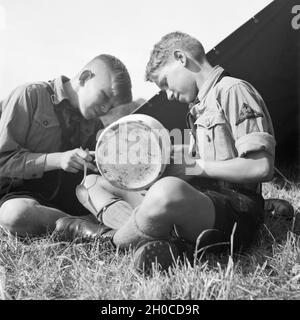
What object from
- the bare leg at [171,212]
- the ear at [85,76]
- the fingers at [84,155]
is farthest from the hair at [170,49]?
the bare leg at [171,212]

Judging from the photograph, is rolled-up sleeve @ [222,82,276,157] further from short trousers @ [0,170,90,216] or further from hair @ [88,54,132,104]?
short trousers @ [0,170,90,216]

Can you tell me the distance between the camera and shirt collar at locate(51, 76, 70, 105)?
4.75 ft

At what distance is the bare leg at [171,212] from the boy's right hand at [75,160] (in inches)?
10.0

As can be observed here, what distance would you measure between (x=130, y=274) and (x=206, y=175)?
306 millimetres

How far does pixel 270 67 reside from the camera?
5.42 feet

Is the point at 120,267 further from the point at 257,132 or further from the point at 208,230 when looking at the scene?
the point at 257,132

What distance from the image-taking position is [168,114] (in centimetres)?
146

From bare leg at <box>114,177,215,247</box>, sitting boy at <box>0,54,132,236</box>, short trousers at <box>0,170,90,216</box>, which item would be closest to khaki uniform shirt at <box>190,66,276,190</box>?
bare leg at <box>114,177,215,247</box>

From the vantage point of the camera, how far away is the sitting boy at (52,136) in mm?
1381

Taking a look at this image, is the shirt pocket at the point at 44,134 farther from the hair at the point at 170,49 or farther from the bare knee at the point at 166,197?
the bare knee at the point at 166,197

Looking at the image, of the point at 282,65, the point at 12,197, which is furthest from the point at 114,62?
the point at 282,65

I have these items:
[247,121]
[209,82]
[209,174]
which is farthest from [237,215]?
[209,82]

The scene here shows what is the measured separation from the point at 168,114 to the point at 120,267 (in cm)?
51

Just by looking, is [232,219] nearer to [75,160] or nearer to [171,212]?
[171,212]
